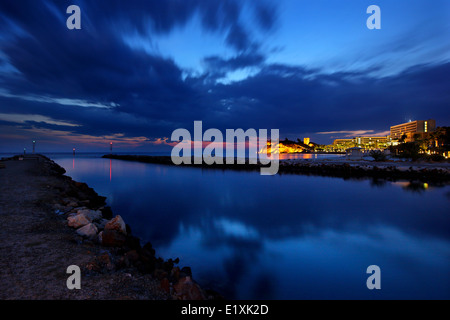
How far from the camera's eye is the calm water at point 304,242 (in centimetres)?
481

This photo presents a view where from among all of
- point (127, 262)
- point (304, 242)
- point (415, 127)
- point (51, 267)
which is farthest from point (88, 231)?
point (415, 127)

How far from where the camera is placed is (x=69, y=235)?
15.9 ft

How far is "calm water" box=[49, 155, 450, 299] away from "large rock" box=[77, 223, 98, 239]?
2053 mm

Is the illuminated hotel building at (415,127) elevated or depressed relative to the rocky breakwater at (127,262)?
elevated

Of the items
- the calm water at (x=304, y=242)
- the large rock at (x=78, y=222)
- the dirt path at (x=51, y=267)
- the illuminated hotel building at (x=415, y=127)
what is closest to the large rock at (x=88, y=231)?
the dirt path at (x=51, y=267)

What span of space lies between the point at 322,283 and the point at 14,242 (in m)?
7.30

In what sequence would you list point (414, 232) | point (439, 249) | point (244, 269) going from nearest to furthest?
point (244, 269), point (439, 249), point (414, 232)

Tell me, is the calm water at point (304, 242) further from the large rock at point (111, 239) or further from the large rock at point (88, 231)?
the large rock at point (88, 231)

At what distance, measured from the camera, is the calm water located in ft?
15.8

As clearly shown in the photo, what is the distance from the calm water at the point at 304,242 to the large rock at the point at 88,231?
2053mm

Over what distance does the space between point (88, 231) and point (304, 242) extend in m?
7.00

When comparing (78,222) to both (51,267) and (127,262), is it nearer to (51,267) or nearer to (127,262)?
(51,267)
